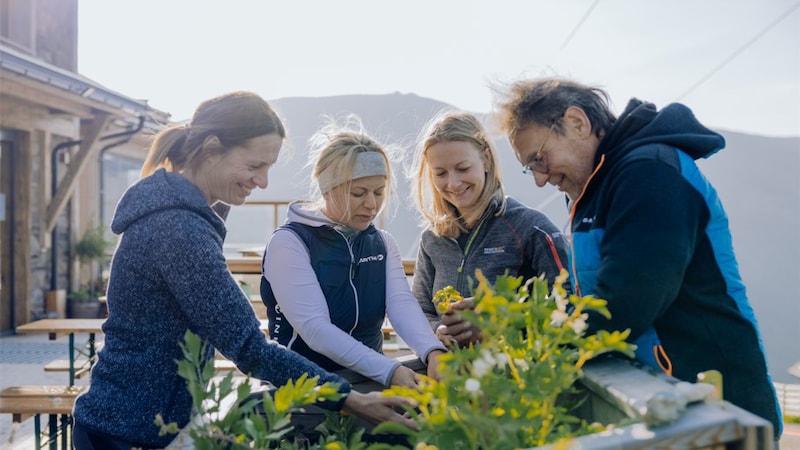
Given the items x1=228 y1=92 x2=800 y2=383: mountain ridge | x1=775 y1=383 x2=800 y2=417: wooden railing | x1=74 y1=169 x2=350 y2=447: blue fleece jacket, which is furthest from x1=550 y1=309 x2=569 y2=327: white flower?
x1=228 y1=92 x2=800 y2=383: mountain ridge

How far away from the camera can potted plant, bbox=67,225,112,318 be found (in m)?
8.75

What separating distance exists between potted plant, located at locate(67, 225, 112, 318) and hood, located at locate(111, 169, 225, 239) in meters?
8.12

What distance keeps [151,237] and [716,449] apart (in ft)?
3.26

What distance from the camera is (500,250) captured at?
1.98m

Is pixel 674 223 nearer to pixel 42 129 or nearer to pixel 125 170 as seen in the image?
pixel 42 129

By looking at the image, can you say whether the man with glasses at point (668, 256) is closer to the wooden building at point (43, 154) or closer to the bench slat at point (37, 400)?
the bench slat at point (37, 400)

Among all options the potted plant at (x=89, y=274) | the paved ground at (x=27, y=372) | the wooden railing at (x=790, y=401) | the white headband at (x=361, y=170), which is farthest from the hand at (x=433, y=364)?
the potted plant at (x=89, y=274)

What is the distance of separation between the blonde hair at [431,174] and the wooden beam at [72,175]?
7.31m

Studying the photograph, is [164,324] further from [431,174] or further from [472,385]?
[431,174]

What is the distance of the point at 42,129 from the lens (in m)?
8.23

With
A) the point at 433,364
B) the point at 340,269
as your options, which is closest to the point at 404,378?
the point at 433,364

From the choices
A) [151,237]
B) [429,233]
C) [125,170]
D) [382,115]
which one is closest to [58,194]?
[125,170]

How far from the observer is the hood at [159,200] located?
1.30m

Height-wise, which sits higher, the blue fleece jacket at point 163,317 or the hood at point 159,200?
the hood at point 159,200
